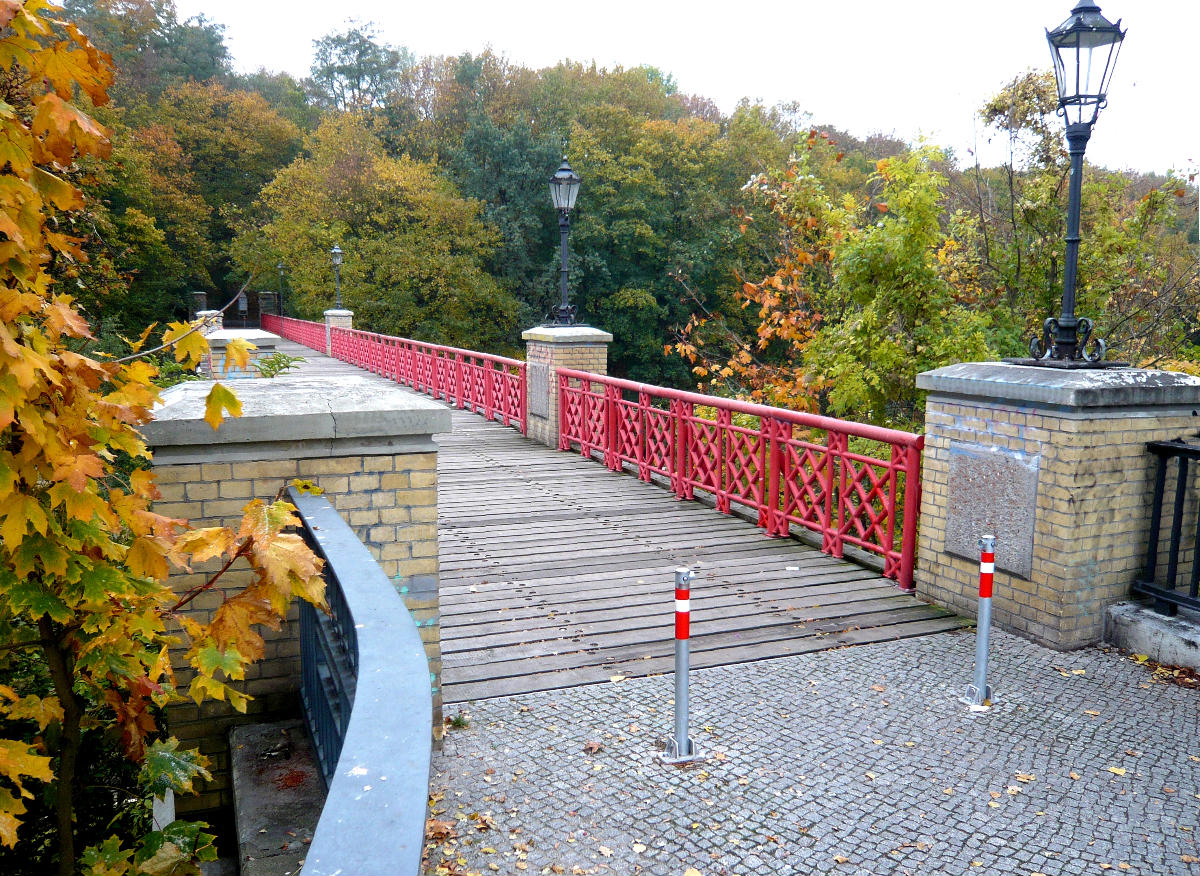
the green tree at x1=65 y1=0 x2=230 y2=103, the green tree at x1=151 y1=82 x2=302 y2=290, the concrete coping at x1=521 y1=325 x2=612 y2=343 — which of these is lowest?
the concrete coping at x1=521 y1=325 x2=612 y2=343

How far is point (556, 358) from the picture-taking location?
13422 mm

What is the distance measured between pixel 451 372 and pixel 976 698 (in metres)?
15.8

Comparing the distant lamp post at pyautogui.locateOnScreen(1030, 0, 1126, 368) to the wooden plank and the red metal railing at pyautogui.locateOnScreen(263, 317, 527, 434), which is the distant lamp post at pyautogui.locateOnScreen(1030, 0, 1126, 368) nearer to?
the wooden plank

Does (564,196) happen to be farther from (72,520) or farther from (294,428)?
(72,520)

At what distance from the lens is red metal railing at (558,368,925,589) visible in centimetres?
720

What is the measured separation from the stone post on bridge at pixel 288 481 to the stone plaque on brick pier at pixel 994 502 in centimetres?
356

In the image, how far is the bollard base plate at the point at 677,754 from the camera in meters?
4.24

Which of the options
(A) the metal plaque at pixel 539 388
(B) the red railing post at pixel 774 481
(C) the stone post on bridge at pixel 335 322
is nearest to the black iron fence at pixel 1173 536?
(B) the red railing post at pixel 774 481

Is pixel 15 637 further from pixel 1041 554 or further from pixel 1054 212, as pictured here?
pixel 1054 212

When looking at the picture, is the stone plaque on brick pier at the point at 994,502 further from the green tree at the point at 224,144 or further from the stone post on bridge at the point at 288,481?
the green tree at the point at 224,144

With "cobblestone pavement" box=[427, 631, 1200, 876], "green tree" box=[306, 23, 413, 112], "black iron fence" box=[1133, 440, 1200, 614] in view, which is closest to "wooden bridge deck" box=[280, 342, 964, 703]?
"cobblestone pavement" box=[427, 631, 1200, 876]

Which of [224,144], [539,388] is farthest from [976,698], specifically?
[224,144]

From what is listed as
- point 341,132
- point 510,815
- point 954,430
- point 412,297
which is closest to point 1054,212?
point 954,430

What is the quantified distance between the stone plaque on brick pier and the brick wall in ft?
11.6
